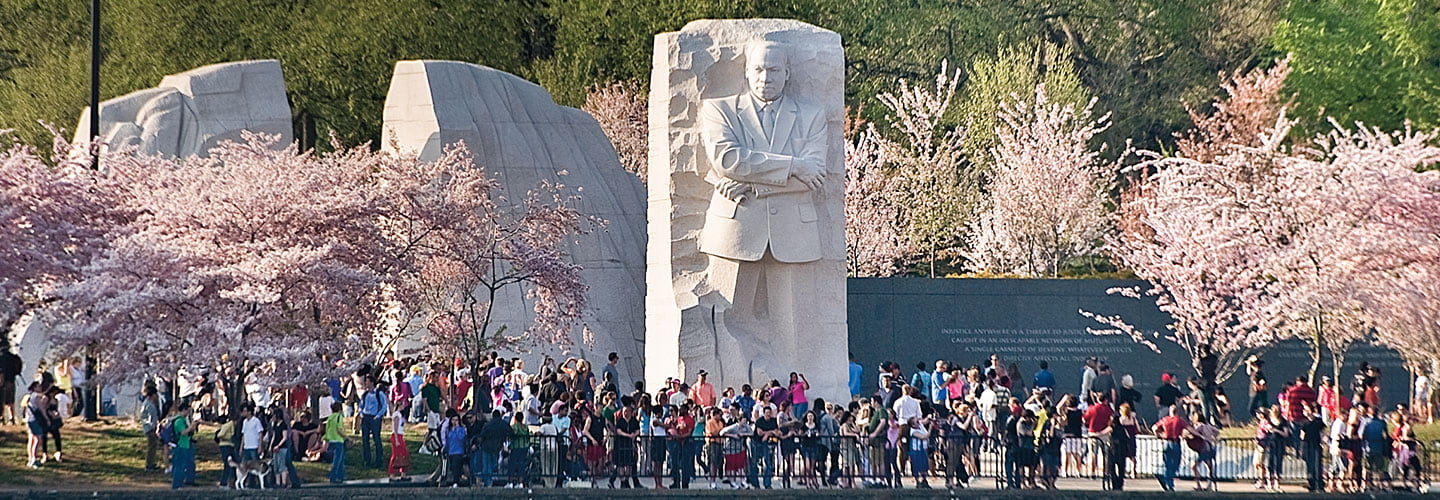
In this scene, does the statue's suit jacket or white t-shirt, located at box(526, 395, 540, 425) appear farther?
the statue's suit jacket

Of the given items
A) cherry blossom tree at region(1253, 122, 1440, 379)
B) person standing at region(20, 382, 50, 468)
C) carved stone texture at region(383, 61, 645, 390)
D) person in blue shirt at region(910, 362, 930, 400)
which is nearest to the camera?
person standing at region(20, 382, 50, 468)

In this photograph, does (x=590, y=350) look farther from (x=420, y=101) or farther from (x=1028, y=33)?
(x=1028, y=33)

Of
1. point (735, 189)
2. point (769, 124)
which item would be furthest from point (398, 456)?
point (769, 124)

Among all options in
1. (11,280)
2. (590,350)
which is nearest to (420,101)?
(590,350)

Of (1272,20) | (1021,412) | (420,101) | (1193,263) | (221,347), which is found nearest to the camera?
(1021,412)

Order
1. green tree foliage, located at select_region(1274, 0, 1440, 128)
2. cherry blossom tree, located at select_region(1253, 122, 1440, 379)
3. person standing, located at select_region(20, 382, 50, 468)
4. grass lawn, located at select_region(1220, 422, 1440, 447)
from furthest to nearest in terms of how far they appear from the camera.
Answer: green tree foliage, located at select_region(1274, 0, 1440, 128) → cherry blossom tree, located at select_region(1253, 122, 1440, 379) → grass lawn, located at select_region(1220, 422, 1440, 447) → person standing, located at select_region(20, 382, 50, 468)

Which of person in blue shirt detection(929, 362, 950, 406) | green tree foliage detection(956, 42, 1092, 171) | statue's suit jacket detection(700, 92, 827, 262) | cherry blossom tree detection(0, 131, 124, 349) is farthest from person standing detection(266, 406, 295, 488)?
green tree foliage detection(956, 42, 1092, 171)

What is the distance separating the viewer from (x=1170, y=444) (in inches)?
1006

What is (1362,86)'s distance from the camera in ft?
153

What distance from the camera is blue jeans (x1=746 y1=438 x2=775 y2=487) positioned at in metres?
25.5

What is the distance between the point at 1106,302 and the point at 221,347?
58.8ft

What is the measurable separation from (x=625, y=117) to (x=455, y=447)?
2634cm

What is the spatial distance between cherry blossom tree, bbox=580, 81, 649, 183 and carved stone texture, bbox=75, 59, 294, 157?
10.7 m

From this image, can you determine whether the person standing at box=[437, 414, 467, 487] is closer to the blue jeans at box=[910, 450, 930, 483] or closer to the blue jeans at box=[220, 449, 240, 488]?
the blue jeans at box=[220, 449, 240, 488]
